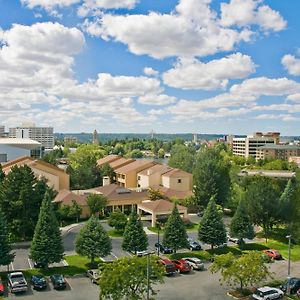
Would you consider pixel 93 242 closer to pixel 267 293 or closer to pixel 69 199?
pixel 267 293

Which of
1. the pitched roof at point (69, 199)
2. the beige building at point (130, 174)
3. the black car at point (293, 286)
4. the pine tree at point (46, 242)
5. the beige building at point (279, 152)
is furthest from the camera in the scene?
the beige building at point (279, 152)

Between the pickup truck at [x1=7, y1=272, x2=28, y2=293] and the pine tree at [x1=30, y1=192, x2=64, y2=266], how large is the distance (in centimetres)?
318

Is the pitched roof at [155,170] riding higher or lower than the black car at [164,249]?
higher

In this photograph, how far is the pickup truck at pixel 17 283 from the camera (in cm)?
3023

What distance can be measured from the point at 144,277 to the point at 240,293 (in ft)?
29.1

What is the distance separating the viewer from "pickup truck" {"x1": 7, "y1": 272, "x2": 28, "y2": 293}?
30234 mm

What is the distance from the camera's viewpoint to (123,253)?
4178 centimetres

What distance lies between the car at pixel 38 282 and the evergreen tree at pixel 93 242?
5.28 m

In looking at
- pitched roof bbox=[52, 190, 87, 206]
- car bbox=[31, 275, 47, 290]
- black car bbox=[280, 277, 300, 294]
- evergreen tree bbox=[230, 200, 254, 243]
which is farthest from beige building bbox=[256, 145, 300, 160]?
car bbox=[31, 275, 47, 290]

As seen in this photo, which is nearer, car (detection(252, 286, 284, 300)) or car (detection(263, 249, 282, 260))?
car (detection(252, 286, 284, 300))

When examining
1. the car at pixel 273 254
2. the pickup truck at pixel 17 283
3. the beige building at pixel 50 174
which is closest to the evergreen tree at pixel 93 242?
the pickup truck at pixel 17 283

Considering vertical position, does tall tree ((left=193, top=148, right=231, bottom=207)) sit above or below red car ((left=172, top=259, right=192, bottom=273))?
above

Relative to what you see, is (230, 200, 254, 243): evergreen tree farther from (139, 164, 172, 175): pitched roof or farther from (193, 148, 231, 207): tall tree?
(139, 164, 172, 175): pitched roof

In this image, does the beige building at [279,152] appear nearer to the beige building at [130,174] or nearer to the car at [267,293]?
the beige building at [130,174]
